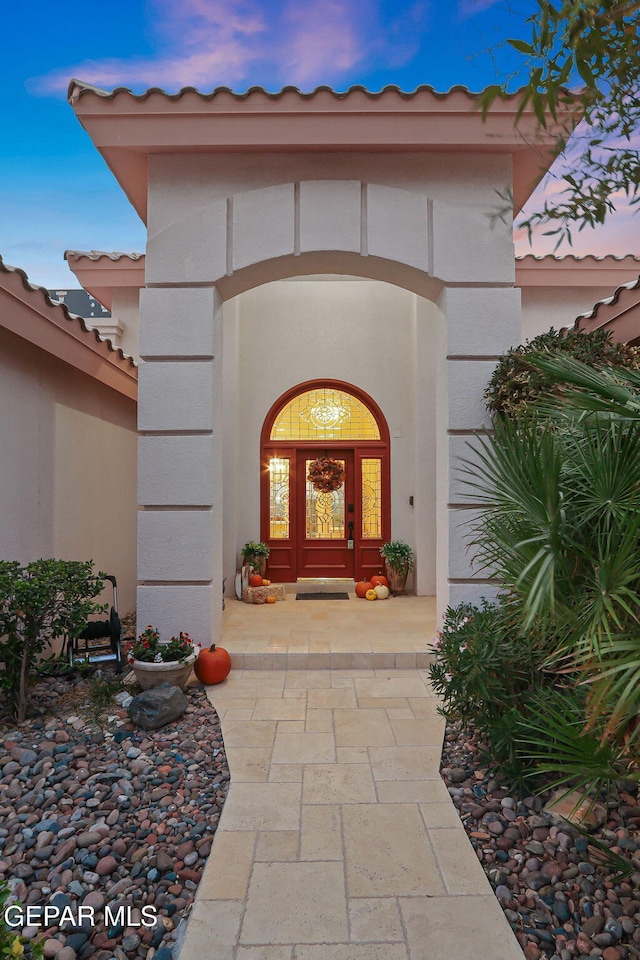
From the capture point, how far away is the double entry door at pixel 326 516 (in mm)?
8859

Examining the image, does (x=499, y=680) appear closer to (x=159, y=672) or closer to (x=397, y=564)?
(x=159, y=672)

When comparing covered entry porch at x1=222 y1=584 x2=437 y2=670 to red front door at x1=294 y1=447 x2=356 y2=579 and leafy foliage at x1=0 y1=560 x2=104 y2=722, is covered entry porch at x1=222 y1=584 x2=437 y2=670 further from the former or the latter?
leafy foliage at x1=0 y1=560 x2=104 y2=722

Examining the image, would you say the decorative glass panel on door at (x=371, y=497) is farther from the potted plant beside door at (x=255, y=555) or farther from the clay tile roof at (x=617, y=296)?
the clay tile roof at (x=617, y=296)

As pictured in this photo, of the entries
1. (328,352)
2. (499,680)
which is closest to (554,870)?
(499,680)

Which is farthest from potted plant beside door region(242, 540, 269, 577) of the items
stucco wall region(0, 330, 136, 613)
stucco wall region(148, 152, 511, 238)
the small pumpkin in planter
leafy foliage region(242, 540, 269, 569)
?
stucco wall region(148, 152, 511, 238)

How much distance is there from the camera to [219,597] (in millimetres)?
5434

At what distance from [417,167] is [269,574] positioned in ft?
20.4

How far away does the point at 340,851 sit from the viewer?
258cm

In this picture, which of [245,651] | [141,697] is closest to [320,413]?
[245,651]

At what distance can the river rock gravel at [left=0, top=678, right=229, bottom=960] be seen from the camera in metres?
2.16

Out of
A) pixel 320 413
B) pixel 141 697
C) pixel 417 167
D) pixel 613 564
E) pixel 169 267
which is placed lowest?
pixel 141 697

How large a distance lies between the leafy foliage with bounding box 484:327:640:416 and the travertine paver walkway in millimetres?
2617

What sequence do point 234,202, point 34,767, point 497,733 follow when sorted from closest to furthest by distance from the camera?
point 497,733 → point 34,767 → point 234,202

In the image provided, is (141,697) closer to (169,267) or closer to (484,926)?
(484,926)
